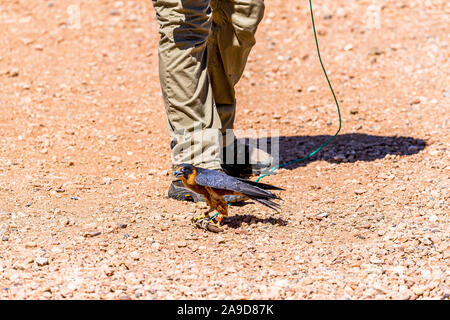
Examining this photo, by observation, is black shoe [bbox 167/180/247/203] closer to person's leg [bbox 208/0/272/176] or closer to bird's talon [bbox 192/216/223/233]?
bird's talon [bbox 192/216/223/233]

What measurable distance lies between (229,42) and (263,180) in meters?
0.90

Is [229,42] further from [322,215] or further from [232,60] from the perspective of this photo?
[322,215]

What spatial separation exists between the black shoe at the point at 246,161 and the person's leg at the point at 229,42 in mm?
197

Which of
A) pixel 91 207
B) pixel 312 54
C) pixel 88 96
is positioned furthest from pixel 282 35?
pixel 91 207

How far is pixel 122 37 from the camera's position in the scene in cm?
699

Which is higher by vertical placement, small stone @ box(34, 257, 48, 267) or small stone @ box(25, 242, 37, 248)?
small stone @ box(34, 257, 48, 267)

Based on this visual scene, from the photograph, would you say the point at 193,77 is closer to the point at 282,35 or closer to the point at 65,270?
the point at 65,270

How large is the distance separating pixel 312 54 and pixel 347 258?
12.7 ft

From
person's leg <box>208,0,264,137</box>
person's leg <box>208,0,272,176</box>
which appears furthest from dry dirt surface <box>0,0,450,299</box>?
person's leg <box>208,0,264,137</box>

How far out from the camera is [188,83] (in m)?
3.87

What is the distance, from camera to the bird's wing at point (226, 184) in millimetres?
3332

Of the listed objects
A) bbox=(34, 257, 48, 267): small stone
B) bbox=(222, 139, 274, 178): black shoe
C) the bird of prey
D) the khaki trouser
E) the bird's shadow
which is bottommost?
bbox=(222, 139, 274, 178): black shoe

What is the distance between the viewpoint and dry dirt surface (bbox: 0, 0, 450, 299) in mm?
2971

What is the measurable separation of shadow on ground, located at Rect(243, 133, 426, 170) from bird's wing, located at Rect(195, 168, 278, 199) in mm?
1314
